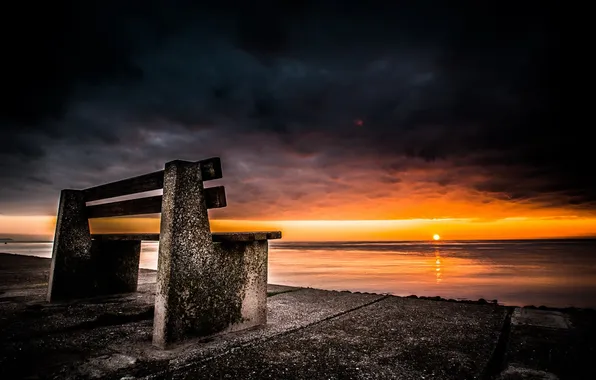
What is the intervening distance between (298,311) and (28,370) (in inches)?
97.8

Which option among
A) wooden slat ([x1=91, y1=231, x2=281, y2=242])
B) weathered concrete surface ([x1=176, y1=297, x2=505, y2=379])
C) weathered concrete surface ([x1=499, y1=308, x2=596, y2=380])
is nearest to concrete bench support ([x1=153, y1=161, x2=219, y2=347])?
wooden slat ([x1=91, y1=231, x2=281, y2=242])

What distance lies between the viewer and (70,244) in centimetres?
413

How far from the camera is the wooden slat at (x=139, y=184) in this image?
2768mm

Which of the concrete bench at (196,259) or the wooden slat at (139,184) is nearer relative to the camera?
the concrete bench at (196,259)

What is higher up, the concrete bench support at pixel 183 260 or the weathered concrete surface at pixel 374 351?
the concrete bench support at pixel 183 260

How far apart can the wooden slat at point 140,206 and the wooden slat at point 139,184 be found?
0.35ft

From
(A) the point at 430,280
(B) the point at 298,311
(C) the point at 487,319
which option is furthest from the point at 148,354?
(A) the point at 430,280

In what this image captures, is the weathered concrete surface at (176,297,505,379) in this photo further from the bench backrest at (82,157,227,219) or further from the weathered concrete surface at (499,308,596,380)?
the bench backrest at (82,157,227,219)

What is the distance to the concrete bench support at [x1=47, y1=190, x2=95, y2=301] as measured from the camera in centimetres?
405

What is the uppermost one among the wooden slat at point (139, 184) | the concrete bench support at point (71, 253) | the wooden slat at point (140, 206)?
the wooden slat at point (139, 184)

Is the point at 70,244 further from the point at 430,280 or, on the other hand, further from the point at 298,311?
the point at 430,280

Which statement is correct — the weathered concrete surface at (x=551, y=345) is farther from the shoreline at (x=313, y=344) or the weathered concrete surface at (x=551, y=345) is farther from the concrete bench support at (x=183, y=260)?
the concrete bench support at (x=183, y=260)

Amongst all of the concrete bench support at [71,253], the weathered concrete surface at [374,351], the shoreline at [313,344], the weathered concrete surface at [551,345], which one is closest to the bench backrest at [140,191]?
the concrete bench support at [71,253]

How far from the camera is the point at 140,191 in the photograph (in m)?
3.29
